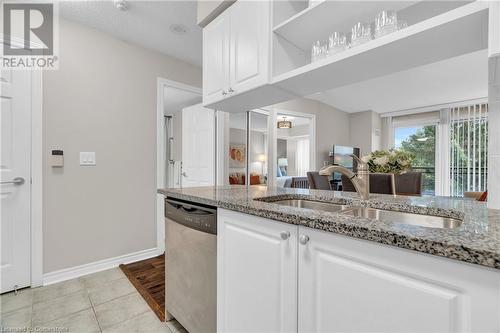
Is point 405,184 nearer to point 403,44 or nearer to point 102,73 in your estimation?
point 403,44

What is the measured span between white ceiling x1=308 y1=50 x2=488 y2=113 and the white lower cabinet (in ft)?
13.2

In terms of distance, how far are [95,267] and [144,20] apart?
242cm

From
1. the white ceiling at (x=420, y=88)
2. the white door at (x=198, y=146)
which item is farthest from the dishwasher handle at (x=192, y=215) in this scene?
the white ceiling at (x=420, y=88)

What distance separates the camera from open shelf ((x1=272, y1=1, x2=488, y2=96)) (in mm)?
870

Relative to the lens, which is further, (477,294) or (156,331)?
(156,331)

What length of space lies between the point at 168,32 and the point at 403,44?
2245 millimetres

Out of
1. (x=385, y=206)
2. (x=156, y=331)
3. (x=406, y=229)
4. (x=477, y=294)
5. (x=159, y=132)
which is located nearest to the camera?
(x=477, y=294)

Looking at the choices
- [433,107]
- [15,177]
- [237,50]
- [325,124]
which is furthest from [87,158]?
[433,107]

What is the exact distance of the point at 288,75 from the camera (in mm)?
1372

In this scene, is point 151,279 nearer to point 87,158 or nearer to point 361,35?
point 87,158

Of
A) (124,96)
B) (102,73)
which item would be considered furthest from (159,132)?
(102,73)

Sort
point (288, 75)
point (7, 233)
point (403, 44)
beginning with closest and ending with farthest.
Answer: point (403, 44)
point (288, 75)
point (7, 233)

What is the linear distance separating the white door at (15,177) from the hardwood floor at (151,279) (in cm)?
81

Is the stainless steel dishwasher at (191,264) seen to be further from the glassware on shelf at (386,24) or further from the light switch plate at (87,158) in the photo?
the light switch plate at (87,158)
